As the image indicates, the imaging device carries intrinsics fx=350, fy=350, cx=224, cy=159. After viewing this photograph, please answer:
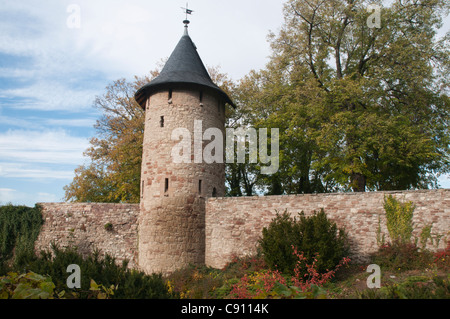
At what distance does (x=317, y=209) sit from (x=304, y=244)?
6.92ft

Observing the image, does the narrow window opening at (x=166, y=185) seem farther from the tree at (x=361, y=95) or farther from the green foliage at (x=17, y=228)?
the tree at (x=361, y=95)

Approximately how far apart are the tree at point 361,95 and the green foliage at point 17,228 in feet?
35.7

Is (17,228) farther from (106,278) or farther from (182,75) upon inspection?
(106,278)

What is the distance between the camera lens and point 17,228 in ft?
45.2

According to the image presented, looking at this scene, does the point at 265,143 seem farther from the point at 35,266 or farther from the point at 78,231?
the point at 35,266

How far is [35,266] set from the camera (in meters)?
5.53

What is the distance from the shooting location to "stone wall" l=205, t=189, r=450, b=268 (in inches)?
376

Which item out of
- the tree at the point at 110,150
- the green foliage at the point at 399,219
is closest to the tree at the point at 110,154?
the tree at the point at 110,150

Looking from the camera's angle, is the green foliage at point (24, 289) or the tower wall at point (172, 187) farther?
the tower wall at point (172, 187)

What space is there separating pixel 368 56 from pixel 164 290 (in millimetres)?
15658

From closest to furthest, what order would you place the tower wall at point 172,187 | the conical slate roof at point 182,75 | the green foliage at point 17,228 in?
the tower wall at point 172,187, the conical slate roof at point 182,75, the green foliage at point 17,228

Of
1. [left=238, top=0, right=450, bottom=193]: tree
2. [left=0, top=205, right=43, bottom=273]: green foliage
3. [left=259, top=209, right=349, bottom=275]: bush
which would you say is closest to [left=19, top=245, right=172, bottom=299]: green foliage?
[left=259, top=209, right=349, bottom=275]: bush

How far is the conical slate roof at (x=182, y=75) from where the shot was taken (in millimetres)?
12820

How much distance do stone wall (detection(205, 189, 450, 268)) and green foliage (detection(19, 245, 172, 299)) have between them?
20.6ft
